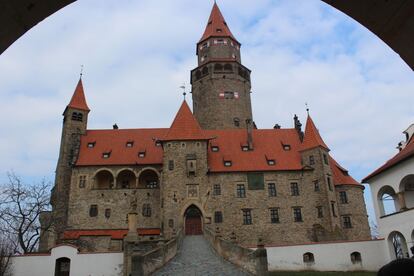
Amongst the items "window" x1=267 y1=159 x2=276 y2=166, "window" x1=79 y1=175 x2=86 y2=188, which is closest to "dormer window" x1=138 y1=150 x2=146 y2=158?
"window" x1=79 y1=175 x2=86 y2=188

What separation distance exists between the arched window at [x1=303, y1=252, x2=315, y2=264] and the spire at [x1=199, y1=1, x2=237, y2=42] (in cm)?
3267

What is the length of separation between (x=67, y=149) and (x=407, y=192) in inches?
1164

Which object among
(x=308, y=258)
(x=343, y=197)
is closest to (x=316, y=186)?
(x=343, y=197)

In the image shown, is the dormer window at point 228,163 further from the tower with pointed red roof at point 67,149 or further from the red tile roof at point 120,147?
the tower with pointed red roof at point 67,149

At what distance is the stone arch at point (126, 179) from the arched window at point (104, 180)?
2.45 ft

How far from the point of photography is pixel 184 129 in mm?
36406

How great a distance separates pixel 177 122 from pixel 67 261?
16267 millimetres

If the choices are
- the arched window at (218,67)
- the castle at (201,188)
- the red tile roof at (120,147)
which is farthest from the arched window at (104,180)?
the arched window at (218,67)

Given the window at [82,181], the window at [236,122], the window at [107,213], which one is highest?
the window at [236,122]

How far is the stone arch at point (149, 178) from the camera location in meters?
37.3

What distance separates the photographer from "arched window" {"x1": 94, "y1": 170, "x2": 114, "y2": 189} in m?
37.8

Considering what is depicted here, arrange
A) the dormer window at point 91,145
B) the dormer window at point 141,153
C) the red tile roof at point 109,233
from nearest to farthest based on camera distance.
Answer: the red tile roof at point 109,233
the dormer window at point 141,153
the dormer window at point 91,145

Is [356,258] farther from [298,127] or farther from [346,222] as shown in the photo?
[298,127]

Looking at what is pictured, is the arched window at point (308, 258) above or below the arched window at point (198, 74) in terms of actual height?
below
